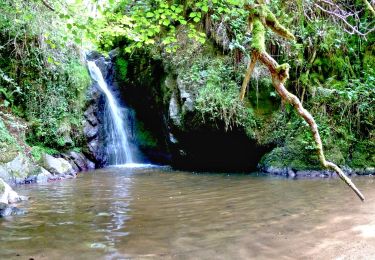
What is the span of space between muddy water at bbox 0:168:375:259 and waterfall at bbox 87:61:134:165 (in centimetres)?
573

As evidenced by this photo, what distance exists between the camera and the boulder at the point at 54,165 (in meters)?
9.87

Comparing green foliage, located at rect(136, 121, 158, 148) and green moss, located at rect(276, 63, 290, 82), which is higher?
green moss, located at rect(276, 63, 290, 82)

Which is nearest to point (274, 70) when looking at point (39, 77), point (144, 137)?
point (39, 77)

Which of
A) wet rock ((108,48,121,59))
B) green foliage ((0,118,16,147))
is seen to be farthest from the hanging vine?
wet rock ((108,48,121,59))

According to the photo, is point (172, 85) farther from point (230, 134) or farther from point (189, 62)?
point (230, 134)

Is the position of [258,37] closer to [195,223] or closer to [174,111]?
[195,223]

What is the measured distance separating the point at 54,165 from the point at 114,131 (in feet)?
12.8

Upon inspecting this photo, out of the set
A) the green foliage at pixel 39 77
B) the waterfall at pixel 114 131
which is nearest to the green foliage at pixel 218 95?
the green foliage at pixel 39 77

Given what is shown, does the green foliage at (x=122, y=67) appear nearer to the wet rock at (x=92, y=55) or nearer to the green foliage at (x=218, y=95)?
the wet rock at (x=92, y=55)

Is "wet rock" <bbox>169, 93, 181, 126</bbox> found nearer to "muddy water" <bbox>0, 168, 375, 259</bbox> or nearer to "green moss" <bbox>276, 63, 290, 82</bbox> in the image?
"muddy water" <bbox>0, 168, 375, 259</bbox>

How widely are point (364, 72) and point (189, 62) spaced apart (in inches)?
198

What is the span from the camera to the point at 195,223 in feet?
15.6

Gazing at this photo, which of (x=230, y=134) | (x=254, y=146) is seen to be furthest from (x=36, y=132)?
(x=254, y=146)

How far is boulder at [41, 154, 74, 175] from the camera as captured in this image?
9.87m
